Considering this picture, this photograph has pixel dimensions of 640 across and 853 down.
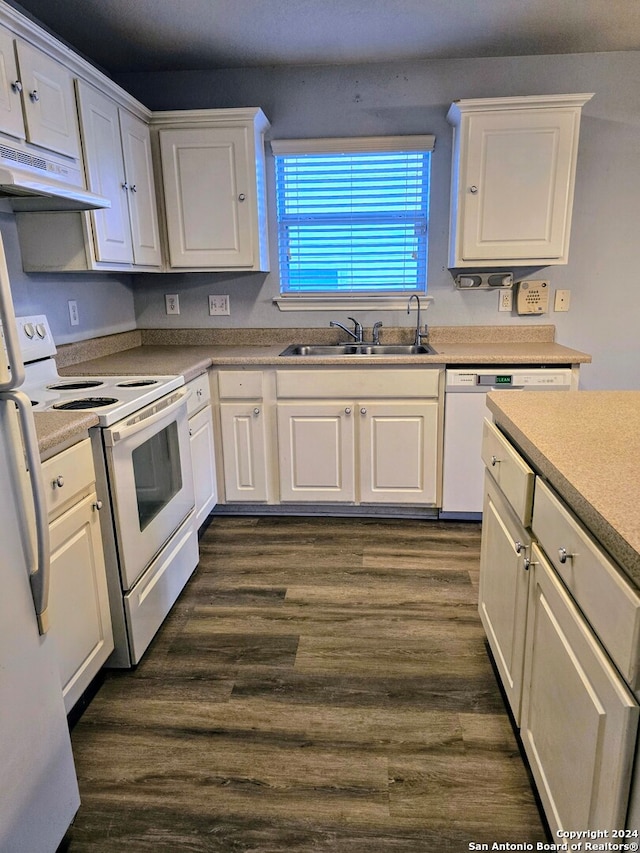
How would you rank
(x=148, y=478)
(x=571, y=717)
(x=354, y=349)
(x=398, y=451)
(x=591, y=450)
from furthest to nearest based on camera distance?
(x=354, y=349)
(x=398, y=451)
(x=148, y=478)
(x=591, y=450)
(x=571, y=717)

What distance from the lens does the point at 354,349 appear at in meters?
3.29

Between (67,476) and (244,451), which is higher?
(67,476)

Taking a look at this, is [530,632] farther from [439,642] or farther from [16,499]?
[16,499]

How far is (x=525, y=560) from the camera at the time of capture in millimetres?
1351

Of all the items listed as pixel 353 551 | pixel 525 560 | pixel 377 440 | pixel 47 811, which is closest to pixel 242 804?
pixel 47 811

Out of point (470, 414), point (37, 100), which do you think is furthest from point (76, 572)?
point (470, 414)

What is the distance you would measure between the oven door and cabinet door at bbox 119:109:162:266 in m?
0.96

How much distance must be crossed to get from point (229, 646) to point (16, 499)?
1.13 metres

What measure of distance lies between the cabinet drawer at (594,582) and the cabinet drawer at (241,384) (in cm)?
188

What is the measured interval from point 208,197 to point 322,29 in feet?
3.11

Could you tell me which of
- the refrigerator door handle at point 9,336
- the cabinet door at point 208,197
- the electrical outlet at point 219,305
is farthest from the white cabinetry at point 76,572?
the electrical outlet at point 219,305

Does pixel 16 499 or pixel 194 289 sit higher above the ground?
pixel 194 289

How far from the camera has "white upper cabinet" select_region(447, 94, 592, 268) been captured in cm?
274

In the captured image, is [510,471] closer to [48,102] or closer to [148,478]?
[148,478]
